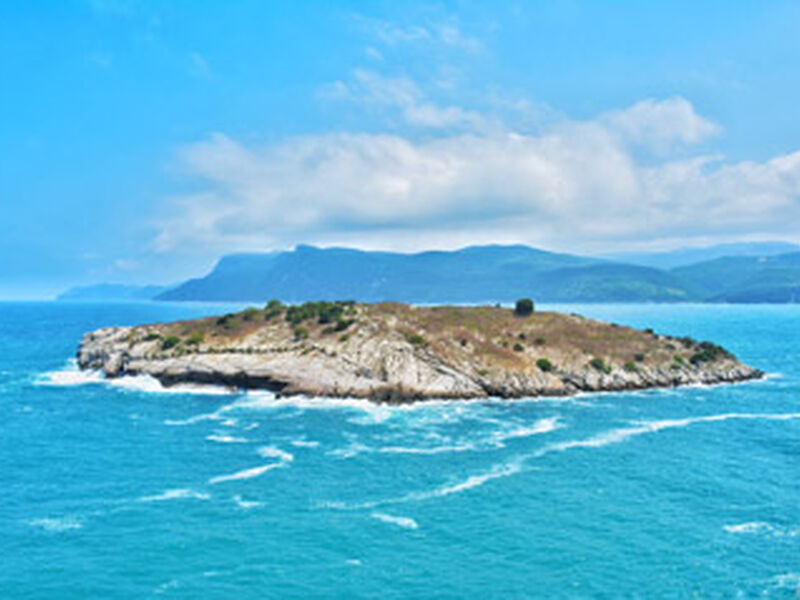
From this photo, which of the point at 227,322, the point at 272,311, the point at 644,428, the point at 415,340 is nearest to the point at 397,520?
the point at 644,428

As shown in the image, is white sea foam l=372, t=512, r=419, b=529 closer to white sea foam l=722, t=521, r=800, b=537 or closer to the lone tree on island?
white sea foam l=722, t=521, r=800, b=537

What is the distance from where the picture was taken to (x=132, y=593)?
38.4m

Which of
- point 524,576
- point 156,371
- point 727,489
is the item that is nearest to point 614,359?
point 727,489

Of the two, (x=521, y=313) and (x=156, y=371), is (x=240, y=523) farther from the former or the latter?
(x=521, y=313)

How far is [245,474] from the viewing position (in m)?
62.3

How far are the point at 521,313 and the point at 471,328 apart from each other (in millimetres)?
22633

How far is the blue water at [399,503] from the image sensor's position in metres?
40.5

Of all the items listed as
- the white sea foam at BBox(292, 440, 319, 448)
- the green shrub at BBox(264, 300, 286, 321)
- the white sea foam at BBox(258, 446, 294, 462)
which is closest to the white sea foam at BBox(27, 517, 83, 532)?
the white sea foam at BBox(258, 446, 294, 462)

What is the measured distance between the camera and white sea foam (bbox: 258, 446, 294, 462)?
68.4 meters

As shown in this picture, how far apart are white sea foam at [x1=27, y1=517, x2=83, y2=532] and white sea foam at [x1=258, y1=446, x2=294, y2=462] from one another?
2276cm

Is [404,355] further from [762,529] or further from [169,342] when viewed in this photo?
[762,529]

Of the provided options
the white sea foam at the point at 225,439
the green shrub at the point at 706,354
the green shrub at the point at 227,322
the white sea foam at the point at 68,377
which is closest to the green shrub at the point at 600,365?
the green shrub at the point at 706,354

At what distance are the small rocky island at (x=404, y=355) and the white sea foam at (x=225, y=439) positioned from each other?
31672mm

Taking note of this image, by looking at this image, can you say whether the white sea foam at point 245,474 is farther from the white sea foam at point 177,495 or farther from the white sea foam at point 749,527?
the white sea foam at point 749,527
